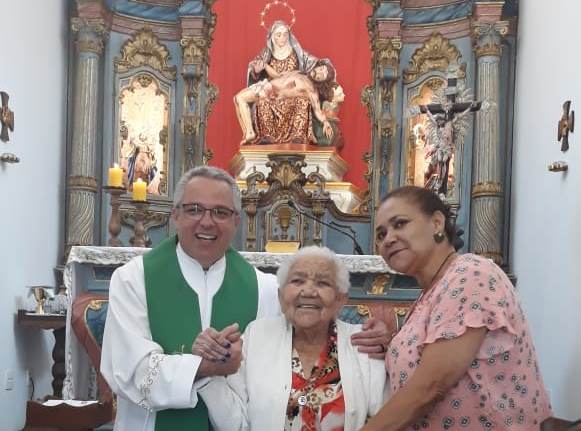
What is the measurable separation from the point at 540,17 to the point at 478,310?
5426 millimetres

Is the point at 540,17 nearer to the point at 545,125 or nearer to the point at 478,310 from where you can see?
the point at 545,125

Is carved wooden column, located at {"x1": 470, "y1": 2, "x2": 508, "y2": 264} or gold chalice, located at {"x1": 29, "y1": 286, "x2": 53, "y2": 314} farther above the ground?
carved wooden column, located at {"x1": 470, "y1": 2, "x2": 508, "y2": 264}

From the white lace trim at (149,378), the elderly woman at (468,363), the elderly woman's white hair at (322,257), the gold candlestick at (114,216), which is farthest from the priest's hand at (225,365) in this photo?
the gold candlestick at (114,216)

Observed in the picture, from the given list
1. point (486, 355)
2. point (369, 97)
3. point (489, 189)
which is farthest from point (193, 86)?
point (486, 355)

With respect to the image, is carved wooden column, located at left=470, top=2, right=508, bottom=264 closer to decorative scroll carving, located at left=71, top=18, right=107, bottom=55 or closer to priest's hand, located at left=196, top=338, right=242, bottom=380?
decorative scroll carving, located at left=71, top=18, right=107, bottom=55

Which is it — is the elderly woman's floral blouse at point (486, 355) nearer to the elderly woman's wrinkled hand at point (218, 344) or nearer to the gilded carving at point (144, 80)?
the elderly woman's wrinkled hand at point (218, 344)

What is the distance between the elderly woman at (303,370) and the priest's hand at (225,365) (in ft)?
0.23

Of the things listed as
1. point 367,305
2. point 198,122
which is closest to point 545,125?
point 367,305

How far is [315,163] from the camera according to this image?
808cm

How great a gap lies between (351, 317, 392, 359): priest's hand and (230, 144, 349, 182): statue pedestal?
5.54 m

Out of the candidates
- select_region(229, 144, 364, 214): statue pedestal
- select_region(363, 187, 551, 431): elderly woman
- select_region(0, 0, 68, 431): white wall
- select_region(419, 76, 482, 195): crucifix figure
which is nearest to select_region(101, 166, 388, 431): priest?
select_region(363, 187, 551, 431): elderly woman

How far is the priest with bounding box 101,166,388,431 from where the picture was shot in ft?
7.66

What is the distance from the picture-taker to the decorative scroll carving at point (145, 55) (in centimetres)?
830

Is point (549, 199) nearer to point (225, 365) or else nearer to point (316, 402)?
point (316, 402)
